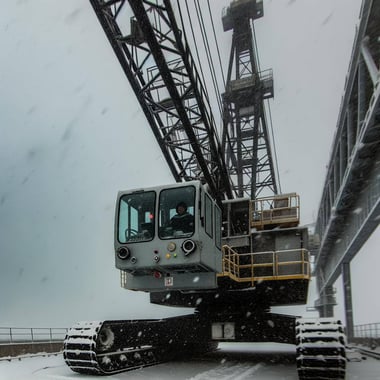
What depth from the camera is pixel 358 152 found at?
1694cm

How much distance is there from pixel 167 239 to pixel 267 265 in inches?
129

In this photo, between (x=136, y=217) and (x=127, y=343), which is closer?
(x=136, y=217)

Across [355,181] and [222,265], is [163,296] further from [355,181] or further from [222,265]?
[355,181]

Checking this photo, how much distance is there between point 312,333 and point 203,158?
8098 millimetres

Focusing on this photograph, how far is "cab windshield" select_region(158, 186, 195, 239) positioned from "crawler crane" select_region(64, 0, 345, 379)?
0.02 meters

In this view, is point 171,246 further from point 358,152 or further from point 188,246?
point 358,152

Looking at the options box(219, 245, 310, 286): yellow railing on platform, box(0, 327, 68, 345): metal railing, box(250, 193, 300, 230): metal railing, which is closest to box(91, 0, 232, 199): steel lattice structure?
box(250, 193, 300, 230): metal railing

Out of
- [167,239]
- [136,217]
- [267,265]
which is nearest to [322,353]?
[267,265]

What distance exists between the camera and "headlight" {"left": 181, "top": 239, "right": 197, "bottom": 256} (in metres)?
8.85

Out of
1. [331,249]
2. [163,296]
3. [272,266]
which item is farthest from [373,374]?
[331,249]

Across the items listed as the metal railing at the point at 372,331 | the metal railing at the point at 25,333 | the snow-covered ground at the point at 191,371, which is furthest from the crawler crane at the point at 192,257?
the metal railing at the point at 372,331

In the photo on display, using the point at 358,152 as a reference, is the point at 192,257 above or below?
below

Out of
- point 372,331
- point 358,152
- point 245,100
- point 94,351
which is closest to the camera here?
point 94,351

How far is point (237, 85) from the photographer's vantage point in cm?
2491
